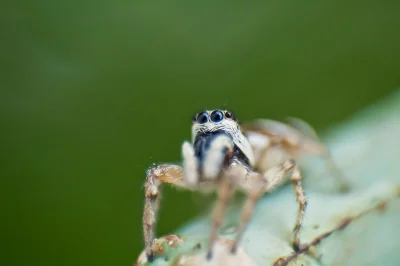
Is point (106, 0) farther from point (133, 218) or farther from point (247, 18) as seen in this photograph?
point (133, 218)

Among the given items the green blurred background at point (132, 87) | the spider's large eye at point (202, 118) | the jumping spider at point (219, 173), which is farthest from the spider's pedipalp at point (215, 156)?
the green blurred background at point (132, 87)

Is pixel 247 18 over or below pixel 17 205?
over

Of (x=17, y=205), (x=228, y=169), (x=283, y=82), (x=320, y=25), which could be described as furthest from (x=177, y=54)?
(x=228, y=169)

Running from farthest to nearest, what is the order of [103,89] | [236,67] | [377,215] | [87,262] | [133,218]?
[236,67], [103,89], [133,218], [87,262], [377,215]

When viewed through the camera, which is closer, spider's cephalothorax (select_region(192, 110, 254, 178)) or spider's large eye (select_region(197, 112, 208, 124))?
spider's cephalothorax (select_region(192, 110, 254, 178))

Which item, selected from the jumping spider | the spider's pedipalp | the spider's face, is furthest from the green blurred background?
the spider's pedipalp

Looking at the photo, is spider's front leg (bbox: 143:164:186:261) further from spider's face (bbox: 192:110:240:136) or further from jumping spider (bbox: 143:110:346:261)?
spider's face (bbox: 192:110:240:136)

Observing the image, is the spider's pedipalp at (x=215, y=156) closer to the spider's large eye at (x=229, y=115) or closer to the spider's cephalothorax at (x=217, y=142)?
the spider's cephalothorax at (x=217, y=142)
